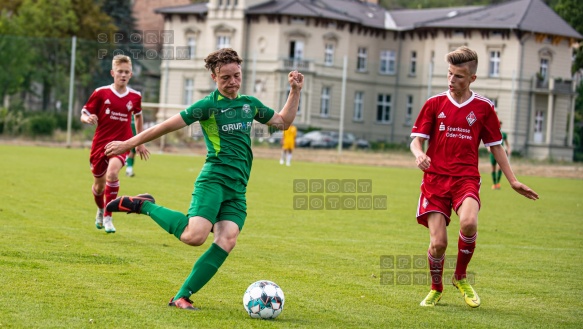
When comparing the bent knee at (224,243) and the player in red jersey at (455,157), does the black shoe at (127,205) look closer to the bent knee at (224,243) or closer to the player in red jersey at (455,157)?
the bent knee at (224,243)

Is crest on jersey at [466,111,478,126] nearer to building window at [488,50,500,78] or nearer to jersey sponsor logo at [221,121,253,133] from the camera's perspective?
jersey sponsor logo at [221,121,253,133]

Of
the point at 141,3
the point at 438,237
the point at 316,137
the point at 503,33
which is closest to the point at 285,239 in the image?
the point at 438,237

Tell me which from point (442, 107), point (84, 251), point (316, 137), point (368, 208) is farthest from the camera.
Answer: point (316, 137)

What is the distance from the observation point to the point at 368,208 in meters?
19.1

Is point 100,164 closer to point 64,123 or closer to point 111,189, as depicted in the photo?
point 111,189

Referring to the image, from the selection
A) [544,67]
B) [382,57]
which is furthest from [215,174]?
[382,57]

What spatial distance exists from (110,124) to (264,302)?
593cm

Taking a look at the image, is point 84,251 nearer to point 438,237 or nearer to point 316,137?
point 438,237

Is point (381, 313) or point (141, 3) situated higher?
point (141, 3)

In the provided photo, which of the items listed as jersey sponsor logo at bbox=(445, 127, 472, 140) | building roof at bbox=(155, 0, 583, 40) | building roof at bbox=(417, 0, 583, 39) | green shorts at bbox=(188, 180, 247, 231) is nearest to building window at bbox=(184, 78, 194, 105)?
building roof at bbox=(155, 0, 583, 40)

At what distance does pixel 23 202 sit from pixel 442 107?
970cm

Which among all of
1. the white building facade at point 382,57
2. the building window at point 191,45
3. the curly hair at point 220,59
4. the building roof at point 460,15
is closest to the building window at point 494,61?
the white building facade at point 382,57

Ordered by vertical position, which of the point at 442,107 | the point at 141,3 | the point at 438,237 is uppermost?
the point at 141,3

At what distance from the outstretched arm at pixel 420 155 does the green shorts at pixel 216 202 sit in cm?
155
